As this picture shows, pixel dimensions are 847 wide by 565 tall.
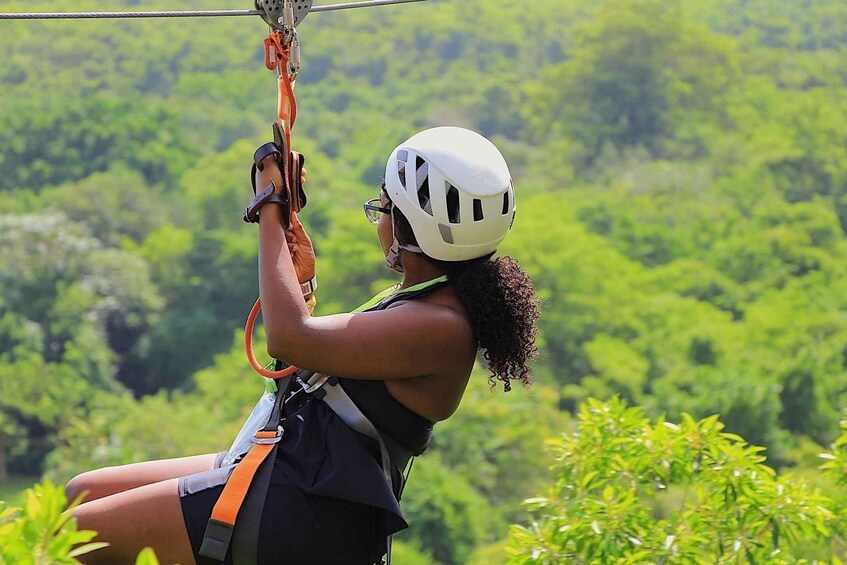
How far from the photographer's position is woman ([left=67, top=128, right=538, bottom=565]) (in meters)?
2.73

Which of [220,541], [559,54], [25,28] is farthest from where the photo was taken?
[559,54]

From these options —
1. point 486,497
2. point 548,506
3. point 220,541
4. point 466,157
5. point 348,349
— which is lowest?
point 486,497

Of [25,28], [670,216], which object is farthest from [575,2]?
[670,216]

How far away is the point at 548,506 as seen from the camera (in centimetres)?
445

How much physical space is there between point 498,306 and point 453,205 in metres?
0.24

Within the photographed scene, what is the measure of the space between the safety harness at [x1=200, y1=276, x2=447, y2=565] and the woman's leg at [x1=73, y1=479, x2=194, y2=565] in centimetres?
7

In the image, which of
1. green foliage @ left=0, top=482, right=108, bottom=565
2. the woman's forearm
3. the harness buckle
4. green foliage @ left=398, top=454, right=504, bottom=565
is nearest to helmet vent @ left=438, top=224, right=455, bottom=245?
the woman's forearm

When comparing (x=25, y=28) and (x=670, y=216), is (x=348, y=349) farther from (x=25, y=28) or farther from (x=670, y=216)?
(x=25, y=28)

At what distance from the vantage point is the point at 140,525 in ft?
8.99

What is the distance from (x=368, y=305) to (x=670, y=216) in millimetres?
42610

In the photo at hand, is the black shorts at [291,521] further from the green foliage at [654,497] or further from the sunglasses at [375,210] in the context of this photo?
the green foliage at [654,497]

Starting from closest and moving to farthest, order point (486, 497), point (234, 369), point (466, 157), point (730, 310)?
point (466, 157) < point (486, 497) < point (234, 369) < point (730, 310)

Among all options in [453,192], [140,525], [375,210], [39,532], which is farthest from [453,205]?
[39,532]

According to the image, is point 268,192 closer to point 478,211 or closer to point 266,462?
point 478,211
